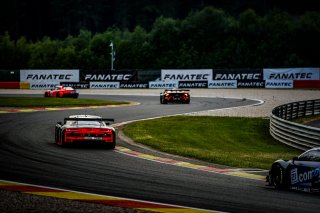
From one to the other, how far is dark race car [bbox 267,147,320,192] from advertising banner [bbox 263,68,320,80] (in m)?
47.4

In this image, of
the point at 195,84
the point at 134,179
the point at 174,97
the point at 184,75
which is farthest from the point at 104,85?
the point at 134,179

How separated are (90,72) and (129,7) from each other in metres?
75.8

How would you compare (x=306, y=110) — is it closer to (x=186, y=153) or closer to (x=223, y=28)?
(x=186, y=153)

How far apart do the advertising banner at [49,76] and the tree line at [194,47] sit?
20.1 m

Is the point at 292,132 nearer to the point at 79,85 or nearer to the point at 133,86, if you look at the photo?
the point at 133,86

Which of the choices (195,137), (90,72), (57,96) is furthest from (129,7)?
(195,137)

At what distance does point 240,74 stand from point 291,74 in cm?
459

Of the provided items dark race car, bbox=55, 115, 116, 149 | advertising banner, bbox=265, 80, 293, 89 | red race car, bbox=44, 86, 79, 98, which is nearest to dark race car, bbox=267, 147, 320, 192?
dark race car, bbox=55, 115, 116, 149

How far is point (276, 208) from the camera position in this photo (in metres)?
11.1

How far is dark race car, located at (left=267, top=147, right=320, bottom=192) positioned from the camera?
1273cm

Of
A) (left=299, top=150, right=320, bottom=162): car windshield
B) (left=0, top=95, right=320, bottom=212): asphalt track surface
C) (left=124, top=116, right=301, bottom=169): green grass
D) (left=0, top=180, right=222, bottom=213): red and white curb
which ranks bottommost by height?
(left=124, top=116, right=301, bottom=169): green grass

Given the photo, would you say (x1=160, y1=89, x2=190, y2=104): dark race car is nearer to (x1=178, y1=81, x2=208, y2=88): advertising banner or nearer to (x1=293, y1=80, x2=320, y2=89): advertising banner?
(x1=178, y1=81, x2=208, y2=88): advertising banner

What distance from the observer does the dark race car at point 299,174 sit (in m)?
12.7

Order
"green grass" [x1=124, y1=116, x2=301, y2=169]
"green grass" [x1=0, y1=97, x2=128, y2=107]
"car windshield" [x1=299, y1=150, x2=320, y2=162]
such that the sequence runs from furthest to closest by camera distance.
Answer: "green grass" [x1=0, y1=97, x2=128, y2=107]
"green grass" [x1=124, y1=116, x2=301, y2=169]
"car windshield" [x1=299, y1=150, x2=320, y2=162]
